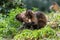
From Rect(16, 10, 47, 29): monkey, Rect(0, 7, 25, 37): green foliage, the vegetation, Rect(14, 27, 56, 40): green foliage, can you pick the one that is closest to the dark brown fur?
Rect(16, 10, 47, 29): monkey

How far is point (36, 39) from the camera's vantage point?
309 inches

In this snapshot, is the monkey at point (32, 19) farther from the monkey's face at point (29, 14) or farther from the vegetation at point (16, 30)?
the vegetation at point (16, 30)

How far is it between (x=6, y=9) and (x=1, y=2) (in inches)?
14.1

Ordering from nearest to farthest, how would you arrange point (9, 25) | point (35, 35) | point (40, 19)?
point (35, 35) < point (9, 25) < point (40, 19)

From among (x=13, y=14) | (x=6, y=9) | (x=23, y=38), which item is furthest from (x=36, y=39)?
(x=6, y=9)

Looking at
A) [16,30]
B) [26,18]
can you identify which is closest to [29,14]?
[26,18]

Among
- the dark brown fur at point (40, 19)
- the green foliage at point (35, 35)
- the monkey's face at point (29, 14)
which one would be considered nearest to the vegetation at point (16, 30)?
the green foliage at point (35, 35)

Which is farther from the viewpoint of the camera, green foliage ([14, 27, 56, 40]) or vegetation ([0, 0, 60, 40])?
vegetation ([0, 0, 60, 40])

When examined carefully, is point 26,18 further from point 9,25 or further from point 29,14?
point 9,25

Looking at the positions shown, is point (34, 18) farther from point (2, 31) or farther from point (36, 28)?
point (2, 31)

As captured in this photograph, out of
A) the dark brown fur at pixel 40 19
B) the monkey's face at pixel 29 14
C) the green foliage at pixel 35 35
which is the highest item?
the monkey's face at pixel 29 14

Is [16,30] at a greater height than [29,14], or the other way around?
[29,14]

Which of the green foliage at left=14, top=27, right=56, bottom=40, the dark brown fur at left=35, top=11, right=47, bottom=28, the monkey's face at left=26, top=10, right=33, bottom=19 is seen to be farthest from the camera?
the dark brown fur at left=35, top=11, right=47, bottom=28

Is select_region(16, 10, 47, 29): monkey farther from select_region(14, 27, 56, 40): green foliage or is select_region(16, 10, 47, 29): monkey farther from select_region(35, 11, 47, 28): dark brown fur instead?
select_region(14, 27, 56, 40): green foliage
